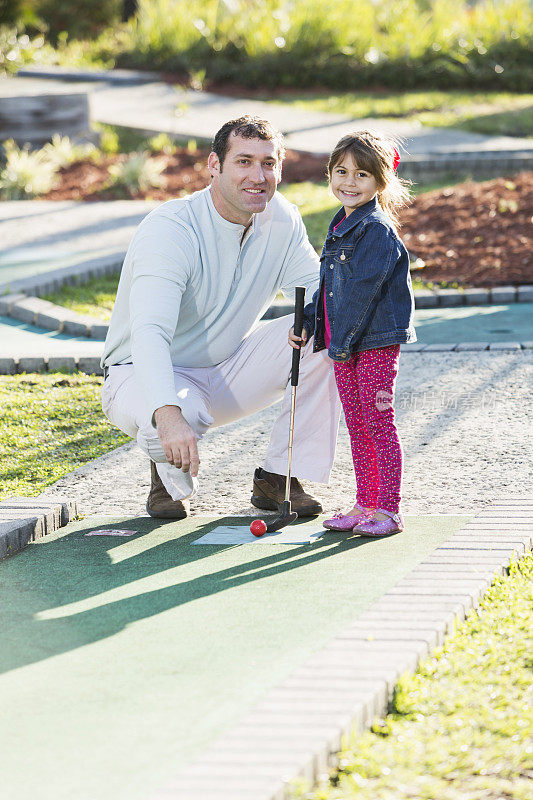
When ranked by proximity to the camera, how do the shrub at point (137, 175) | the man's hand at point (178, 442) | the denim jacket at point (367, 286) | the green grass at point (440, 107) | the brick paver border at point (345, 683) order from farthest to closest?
1. the green grass at point (440, 107)
2. the shrub at point (137, 175)
3. the denim jacket at point (367, 286)
4. the man's hand at point (178, 442)
5. the brick paver border at point (345, 683)

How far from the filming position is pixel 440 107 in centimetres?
1630

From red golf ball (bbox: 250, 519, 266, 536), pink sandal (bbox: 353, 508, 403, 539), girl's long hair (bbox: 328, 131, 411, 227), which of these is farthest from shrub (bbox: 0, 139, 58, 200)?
pink sandal (bbox: 353, 508, 403, 539)

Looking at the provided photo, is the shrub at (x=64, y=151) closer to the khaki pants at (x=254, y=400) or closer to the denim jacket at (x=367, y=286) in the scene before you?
the khaki pants at (x=254, y=400)

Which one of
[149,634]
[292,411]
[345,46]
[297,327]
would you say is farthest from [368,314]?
[345,46]

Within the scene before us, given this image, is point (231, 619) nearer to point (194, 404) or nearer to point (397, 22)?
point (194, 404)

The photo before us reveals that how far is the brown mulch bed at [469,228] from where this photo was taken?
8.49 metres

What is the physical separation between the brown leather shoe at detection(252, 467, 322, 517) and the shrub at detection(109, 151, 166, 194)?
7.87 meters

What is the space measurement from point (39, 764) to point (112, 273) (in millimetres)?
6528

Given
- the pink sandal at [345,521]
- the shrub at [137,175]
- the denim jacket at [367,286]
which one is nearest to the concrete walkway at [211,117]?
the shrub at [137,175]

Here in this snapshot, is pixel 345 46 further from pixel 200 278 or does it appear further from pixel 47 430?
pixel 200 278

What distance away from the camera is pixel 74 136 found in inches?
558

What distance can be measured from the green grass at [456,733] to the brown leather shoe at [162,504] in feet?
4.89

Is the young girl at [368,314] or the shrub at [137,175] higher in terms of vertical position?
the shrub at [137,175]

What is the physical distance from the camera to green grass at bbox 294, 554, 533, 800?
2.32 metres
